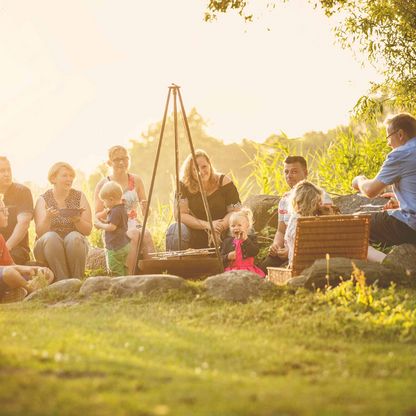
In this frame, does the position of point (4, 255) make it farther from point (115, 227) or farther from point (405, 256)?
point (405, 256)

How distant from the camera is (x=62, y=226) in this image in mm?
9672

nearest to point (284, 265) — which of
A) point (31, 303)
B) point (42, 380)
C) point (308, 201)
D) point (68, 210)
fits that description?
point (308, 201)

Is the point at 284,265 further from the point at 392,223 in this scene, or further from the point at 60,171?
the point at 60,171

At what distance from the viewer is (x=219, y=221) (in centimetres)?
954

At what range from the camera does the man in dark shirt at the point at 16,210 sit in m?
9.70

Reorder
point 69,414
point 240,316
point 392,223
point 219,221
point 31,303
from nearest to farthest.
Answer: point 69,414
point 240,316
point 31,303
point 392,223
point 219,221

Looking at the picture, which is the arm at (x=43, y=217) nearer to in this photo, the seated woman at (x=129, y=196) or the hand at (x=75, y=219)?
the hand at (x=75, y=219)

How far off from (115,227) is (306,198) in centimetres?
218

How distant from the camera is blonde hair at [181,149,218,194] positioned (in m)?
9.71

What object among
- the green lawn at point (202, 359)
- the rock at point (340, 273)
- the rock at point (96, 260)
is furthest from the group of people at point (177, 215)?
the rock at point (96, 260)

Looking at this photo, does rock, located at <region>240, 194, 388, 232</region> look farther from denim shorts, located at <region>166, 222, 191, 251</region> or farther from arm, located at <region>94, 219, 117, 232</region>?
arm, located at <region>94, 219, 117, 232</region>

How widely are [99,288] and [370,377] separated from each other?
12.3ft

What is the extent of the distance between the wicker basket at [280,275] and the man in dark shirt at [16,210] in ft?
9.69

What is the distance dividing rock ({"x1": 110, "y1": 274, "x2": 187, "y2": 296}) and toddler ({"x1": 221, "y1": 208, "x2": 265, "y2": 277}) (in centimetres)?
141
